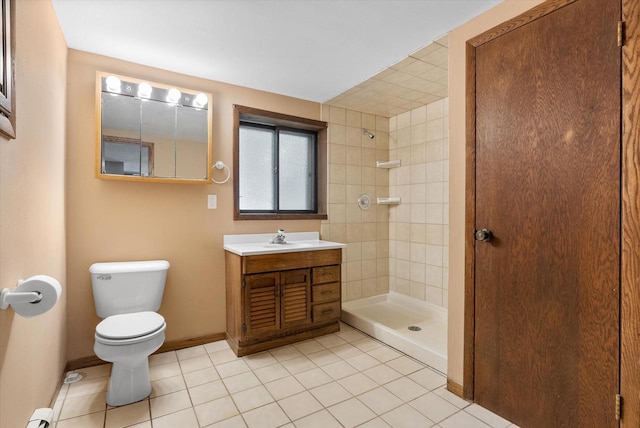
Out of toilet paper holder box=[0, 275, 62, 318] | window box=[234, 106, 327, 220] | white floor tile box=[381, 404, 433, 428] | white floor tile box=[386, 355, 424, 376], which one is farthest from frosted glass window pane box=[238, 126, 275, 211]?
white floor tile box=[381, 404, 433, 428]

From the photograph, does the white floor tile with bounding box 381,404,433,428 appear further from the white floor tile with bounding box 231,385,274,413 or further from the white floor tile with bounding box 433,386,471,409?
the white floor tile with bounding box 231,385,274,413

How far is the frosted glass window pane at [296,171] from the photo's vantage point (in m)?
3.15

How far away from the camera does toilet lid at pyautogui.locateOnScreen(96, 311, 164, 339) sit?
5.51ft

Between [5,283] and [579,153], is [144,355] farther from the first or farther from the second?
[579,153]

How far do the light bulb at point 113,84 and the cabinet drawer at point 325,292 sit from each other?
2.07 metres

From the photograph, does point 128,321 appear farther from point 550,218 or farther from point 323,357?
point 550,218

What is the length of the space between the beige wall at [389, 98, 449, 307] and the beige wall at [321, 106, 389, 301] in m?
0.12

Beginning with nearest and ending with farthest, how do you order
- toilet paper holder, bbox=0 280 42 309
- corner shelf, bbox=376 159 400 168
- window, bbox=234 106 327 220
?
1. toilet paper holder, bbox=0 280 42 309
2. window, bbox=234 106 327 220
3. corner shelf, bbox=376 159 400 168

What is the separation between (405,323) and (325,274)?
0.97 metres

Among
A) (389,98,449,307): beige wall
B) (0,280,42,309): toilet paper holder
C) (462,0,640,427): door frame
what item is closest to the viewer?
(0,280,42,309): toilet paper holder

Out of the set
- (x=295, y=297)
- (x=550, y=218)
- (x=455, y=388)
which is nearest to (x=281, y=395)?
(x=295, y=297)

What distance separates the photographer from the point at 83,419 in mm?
1626

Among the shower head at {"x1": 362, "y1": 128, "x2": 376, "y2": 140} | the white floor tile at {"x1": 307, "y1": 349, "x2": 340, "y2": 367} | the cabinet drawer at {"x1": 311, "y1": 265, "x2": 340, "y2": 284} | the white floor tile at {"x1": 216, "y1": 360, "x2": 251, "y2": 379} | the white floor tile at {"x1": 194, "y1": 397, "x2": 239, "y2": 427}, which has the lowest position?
the white floor tile at {"x1": 216, "y1": 360, "x2": 251, "y2": 379}

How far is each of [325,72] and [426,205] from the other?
164 centimetres
